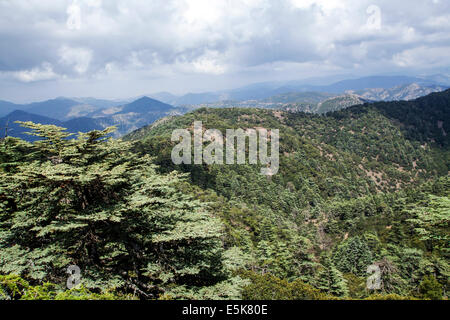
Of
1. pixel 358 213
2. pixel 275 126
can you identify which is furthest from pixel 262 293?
pixel 275 126

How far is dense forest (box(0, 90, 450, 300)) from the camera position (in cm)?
838

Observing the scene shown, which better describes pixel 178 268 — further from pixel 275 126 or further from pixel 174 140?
pixel 275 126

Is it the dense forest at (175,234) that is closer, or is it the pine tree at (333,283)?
the dense forest at (175,234)

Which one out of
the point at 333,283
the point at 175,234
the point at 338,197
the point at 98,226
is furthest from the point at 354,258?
the point at 338,197

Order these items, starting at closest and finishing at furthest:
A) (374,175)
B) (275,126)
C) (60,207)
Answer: (60,207) < (374,175) < (275,126)

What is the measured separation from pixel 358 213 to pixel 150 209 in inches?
2938

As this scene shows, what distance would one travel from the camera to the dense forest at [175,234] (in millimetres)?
8383

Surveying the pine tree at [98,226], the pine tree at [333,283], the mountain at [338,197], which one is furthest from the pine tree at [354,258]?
the pine tree at [98,226]

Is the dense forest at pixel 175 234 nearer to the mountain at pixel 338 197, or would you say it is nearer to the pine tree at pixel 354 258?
the pine tree at pixel 354 258

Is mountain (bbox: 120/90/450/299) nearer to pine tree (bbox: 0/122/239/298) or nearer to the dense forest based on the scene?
the dense forest

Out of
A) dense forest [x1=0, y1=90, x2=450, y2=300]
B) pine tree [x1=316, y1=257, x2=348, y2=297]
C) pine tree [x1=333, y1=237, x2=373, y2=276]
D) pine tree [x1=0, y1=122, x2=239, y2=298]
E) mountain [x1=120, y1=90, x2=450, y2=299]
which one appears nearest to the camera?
pine tree [x1=0, y1=122, x2=239, y2=298]

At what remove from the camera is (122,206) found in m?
8.59

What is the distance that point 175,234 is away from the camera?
29.4 ft

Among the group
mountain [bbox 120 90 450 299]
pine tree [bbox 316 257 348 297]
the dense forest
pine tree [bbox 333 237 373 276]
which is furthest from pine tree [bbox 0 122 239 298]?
pine tree [bbox 333 237 373 276]
